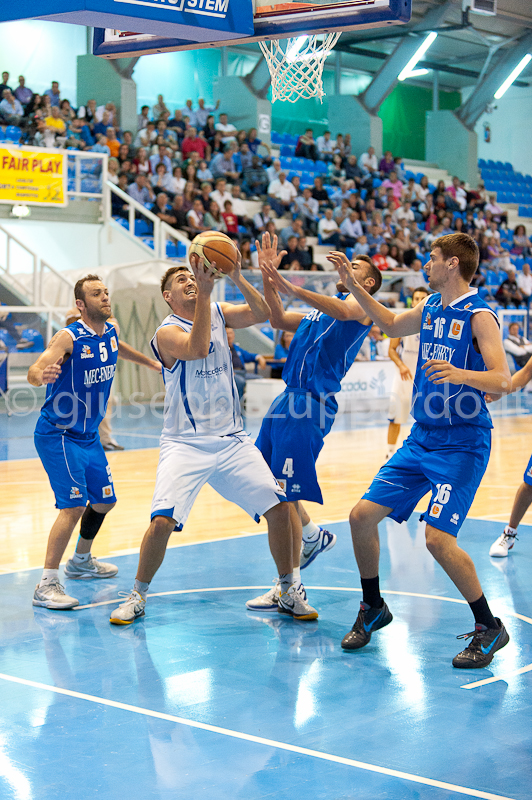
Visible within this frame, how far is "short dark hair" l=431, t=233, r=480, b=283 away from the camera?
4.65 m

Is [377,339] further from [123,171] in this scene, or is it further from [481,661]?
[481,661]

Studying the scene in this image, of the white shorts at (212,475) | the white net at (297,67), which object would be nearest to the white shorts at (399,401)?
the white net at (297,67)

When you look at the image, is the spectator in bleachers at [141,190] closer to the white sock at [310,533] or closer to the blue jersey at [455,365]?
the white sock at [310,533]

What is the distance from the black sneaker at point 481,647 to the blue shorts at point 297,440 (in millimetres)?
1244

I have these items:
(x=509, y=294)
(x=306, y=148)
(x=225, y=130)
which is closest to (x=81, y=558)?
(x=225, y=130)

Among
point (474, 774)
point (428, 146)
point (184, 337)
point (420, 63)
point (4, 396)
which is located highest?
point (420, 63)

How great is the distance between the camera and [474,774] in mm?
3359

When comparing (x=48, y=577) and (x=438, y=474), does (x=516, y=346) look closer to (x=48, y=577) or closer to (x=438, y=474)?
(x=48, y=577)

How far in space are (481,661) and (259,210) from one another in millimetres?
17406

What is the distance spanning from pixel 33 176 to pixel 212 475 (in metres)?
11.2

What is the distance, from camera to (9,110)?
18.1m

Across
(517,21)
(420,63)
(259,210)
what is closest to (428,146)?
(420,63)

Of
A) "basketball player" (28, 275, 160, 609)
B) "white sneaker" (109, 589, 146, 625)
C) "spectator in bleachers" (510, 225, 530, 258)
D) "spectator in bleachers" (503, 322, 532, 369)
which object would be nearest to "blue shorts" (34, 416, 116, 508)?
"basketball player" (28, 275, 160, 609)

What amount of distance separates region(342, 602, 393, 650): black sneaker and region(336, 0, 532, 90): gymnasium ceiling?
69.0ft
